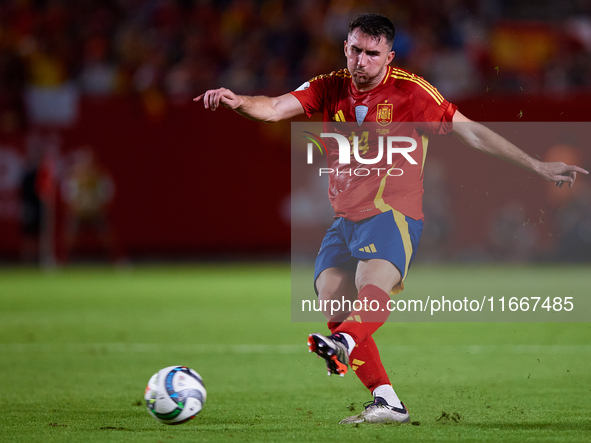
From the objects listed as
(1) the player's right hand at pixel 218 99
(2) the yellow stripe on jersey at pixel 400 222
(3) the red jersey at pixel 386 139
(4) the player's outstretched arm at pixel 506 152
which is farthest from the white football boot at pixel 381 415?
(1) the player's right hand at pixel 218 99

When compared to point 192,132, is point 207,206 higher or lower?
→ lower

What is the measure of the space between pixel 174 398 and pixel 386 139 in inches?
79.0

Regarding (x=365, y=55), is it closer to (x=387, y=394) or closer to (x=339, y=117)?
(x=339, y=117)

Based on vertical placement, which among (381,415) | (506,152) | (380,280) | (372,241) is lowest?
(381,415)

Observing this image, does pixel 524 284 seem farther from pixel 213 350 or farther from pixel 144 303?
pixel 213 350

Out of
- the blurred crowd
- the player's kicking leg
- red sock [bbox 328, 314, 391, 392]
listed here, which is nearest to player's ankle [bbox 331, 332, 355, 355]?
the player's kicking leg

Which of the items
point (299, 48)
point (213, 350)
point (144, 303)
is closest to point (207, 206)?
point (299, 48)

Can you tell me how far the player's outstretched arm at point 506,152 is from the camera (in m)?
5.39

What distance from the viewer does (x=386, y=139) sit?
563 centimetres

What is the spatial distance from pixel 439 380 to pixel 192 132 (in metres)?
13.8

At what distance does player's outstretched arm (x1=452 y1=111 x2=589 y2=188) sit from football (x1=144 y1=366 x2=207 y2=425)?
221 cm

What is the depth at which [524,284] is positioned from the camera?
14.8 m

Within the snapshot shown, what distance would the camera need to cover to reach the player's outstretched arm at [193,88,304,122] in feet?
17.2

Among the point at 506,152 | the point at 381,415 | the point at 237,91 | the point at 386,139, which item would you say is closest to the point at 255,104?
the point at 386,139
